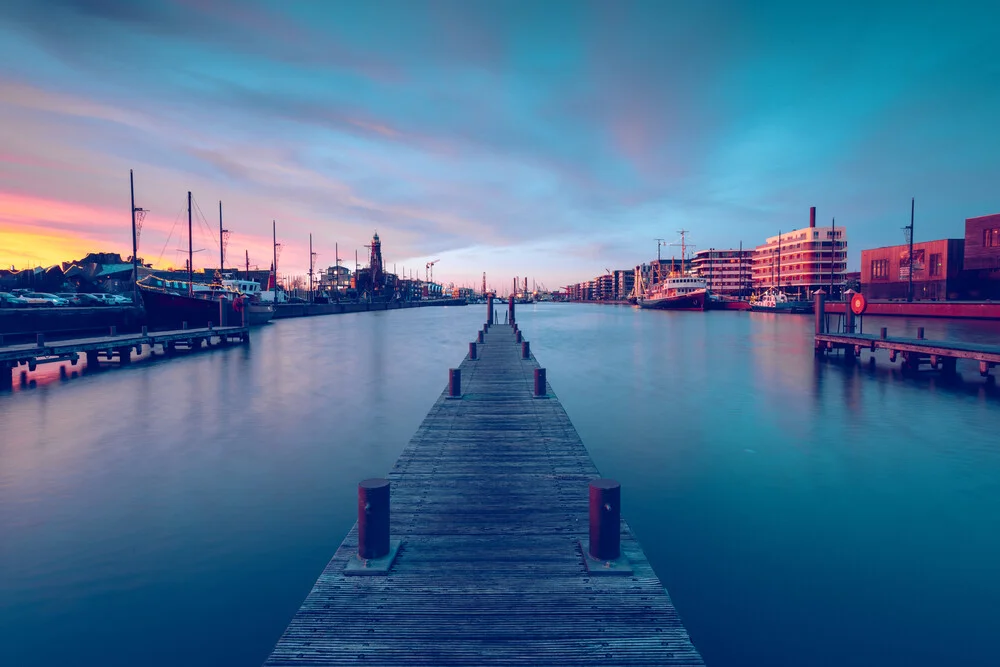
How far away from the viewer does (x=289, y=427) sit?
19031 millimetres

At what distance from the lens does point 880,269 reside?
298 feet

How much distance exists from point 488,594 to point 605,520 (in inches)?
63.0

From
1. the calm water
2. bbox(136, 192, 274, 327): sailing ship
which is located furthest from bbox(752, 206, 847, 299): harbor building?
bbox(136, 192, 274, 327): sailing ship

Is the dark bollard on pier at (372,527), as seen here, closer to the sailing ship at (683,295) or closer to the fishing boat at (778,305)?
the fishing boat at (778,305)

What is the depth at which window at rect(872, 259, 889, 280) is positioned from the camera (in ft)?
293

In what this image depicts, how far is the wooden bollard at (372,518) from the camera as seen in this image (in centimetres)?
623

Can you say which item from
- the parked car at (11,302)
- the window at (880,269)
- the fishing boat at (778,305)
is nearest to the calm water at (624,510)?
the parked car at (11,302)

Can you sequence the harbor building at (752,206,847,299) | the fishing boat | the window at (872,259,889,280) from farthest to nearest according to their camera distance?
the harbor building at (752,206,847,299), the fishing boat, the window at (872,259,889,280)

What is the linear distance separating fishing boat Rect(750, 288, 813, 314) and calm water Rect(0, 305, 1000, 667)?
290 ft

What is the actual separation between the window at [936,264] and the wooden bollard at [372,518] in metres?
99.8

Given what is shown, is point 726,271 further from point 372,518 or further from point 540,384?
point 372,518

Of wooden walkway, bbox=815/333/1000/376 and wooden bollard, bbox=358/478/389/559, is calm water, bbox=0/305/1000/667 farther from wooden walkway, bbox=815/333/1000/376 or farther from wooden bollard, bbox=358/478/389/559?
wooden bollard, bbox=358/478/389/559

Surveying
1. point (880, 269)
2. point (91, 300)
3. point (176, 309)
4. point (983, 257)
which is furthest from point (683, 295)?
point (91, 300)

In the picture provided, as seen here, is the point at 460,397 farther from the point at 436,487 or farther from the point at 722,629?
the point at 722,629
